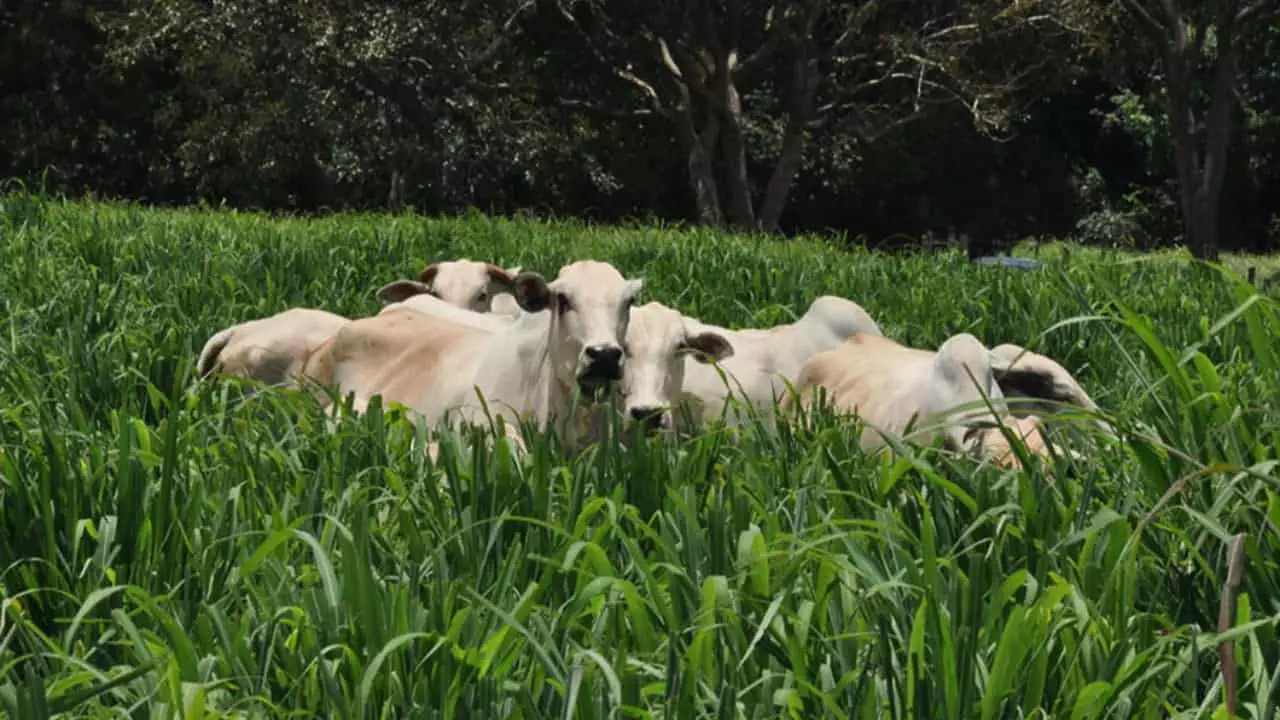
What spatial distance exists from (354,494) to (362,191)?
2833 cm

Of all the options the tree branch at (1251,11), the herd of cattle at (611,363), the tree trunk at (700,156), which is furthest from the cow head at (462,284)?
the tree branch at (1251,11)

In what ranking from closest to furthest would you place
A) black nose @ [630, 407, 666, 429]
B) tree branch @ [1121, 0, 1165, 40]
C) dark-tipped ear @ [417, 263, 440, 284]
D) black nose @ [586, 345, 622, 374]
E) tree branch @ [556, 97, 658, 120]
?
black nose @ [630, 407, 666, 429] → black nose @ [586, 345, 622, 374] → dark-tipped ear @ [417, 263, 440, 284] → tree branch @ [1121, 0, 1165, 40] → tree branch @ [556, 97, 658, 120]

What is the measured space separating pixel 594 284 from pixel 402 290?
83.2 inches

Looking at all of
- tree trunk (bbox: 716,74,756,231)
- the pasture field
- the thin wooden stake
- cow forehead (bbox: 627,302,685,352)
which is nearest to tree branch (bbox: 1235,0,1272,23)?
tree trunk (bbox: 716,74,756,231)

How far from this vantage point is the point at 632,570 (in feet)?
10.7

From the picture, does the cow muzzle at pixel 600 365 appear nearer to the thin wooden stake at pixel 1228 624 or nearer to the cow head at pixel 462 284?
the cow head at pixel 462 284

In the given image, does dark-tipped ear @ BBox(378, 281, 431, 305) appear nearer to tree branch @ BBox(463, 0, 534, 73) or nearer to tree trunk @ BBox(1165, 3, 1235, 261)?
tree branch @ BBox(463, 0, 534, 73)

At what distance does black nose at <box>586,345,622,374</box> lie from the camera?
5621 millimetres

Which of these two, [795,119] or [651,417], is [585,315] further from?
[795,119]

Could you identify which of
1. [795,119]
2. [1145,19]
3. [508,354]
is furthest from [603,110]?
[508,354]

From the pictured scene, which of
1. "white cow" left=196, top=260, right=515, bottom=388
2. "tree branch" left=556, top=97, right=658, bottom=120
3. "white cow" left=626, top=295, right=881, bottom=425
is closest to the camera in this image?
"white cow" left=626, top=295, right=881, bottom=425

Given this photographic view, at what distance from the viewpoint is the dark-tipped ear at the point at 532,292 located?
5945 millimetres

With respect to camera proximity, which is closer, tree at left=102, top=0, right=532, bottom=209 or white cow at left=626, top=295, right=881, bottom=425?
white cow at left=626, top=295, right=881, bottom=425

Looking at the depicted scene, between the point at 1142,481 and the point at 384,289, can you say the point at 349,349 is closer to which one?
the point at 384,289
